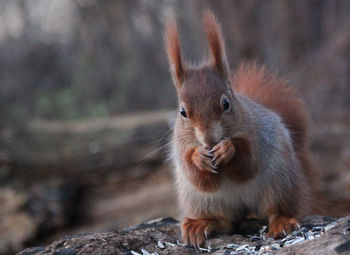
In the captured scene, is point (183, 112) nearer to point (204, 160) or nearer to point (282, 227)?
point (204, 160)

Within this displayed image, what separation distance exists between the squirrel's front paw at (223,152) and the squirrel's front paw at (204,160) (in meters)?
0.02

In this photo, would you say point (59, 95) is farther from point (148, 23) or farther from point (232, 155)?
point (232, 155)

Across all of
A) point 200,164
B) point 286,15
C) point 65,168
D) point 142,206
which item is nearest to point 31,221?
point 65,168

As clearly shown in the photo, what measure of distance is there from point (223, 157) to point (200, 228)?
358 millimetres

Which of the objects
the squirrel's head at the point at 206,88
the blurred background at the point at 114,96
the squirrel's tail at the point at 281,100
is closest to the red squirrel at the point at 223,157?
the squirrel's head at the point at 206,88

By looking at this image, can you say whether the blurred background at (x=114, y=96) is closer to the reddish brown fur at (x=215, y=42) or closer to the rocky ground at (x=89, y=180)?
the rocky ground at (x=89, y=180)

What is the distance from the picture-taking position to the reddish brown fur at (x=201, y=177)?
212 centimetres

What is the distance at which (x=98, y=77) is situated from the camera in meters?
7.57

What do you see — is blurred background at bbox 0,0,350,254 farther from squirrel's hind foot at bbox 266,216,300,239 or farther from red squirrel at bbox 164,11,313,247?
squirrel's hind foot at bbox 266,216,300,239

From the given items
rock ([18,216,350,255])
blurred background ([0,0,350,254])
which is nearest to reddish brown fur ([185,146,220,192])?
rock ([18,216,350,255])

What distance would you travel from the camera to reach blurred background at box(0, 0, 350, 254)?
418 centimetres

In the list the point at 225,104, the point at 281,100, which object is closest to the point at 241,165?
the point at 225,104

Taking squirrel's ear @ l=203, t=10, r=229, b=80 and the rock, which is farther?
squirrel's ear @ l=203, t=10, r=229, b=80

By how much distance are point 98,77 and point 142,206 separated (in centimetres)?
372
